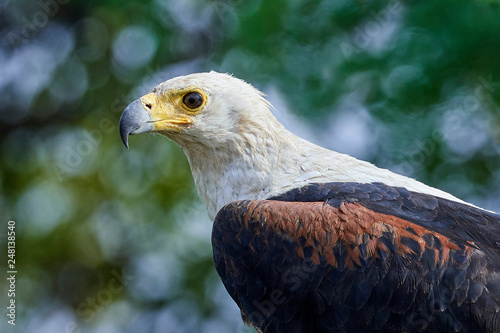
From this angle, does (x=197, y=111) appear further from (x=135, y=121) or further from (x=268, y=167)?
Result: (x=268, y=167)

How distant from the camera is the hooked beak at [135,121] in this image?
5.02 m

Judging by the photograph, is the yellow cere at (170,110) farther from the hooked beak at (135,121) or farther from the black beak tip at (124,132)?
the black beak tip at (124,132)

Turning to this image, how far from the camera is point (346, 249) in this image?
3.93 meters

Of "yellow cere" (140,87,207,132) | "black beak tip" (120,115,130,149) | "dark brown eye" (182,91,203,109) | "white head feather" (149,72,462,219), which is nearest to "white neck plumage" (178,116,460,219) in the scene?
"white head feather" (149,72,462,219)

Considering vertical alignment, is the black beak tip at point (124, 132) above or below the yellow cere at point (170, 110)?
below

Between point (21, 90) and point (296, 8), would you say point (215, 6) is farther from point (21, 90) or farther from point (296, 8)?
point (21, 90)

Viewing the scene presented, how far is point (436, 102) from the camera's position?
9.09 meters

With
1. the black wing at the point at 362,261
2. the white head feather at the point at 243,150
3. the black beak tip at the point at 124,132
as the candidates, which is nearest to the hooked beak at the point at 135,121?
the black beak tip at the point at 124,132

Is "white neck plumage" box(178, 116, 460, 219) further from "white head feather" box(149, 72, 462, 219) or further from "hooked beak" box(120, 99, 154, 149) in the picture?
"hooked beak" box(120, 99, 154, 149)

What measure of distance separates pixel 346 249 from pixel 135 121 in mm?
2321

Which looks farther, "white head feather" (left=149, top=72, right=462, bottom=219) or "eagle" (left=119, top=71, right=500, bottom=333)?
"white head feather" (left=149, top=72, right=462, bottom=219)

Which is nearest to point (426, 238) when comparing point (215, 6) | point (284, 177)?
point (284, 177)

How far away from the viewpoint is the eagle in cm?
377

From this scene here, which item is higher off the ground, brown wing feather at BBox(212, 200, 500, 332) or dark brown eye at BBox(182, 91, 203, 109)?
dark brown eye at BBox(182, 91, 203, 109)
